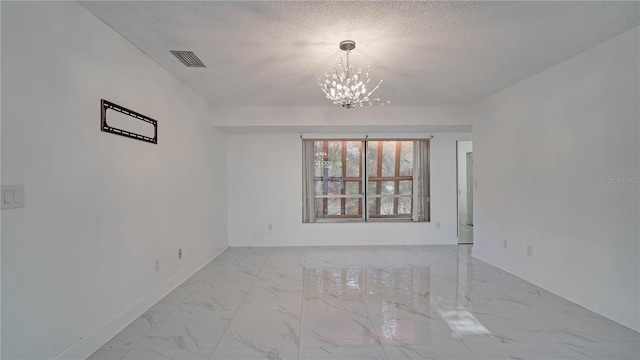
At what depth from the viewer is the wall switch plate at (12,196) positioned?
1.58 meters

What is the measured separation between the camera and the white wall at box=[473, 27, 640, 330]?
2.60 m

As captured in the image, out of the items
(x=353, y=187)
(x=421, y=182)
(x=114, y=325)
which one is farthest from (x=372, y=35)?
(x=421, y=182)

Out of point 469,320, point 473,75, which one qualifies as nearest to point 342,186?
point 473,75

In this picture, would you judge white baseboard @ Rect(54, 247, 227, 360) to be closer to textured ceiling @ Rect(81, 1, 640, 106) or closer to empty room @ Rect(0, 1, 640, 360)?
empty room @ Rect(0, 1, 640, 360)

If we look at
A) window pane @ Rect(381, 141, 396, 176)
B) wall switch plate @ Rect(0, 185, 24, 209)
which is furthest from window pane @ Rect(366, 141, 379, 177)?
wall switch plate @ Rect(0, 185, 24, 209)

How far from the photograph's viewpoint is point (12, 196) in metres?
1.63

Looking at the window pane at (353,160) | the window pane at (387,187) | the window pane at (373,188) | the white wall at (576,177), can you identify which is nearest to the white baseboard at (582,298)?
the white wall at (576,177)

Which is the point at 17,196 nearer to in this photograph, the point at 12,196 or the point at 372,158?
the point at 12,196

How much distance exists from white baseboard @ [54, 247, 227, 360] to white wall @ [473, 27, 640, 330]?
161 inches

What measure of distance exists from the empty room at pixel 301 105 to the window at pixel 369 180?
4.32ft

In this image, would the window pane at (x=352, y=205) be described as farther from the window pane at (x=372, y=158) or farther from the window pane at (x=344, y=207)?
the window pane at (x=372, y=158)

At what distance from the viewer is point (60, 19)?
6.46ft

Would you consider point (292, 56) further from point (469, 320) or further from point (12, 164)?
point (469, 320)

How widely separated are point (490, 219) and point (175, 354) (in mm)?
4201
